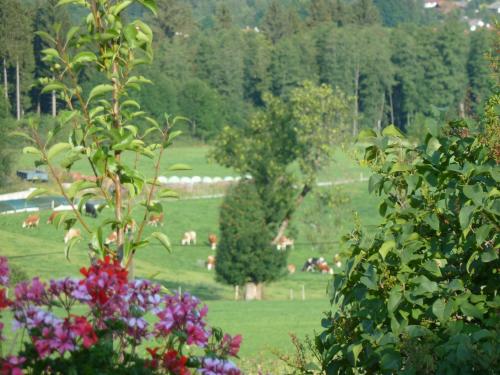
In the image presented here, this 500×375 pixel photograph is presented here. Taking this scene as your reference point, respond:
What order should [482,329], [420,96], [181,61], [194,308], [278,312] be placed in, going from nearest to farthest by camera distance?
[194,308] → [482,329] → [278,312] → [181,61] → [420,96]

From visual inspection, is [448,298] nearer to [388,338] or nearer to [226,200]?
[388,338]

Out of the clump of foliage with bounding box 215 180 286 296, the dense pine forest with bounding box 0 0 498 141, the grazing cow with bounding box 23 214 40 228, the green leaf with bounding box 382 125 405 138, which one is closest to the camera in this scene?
the green leaf with bounding box 382 125 405 138

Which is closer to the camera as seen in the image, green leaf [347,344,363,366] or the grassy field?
green leaf [347,344,363,366]

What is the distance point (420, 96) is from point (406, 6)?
9275 cm

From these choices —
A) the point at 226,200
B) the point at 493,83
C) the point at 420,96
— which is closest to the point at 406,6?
the point at 420,96

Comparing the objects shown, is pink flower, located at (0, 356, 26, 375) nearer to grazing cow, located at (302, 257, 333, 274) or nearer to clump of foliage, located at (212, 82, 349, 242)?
clump of foliage, located at (212, 82, 349, 242)

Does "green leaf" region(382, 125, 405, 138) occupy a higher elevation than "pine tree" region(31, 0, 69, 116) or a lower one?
lower

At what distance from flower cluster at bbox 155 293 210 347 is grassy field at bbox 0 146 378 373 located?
6152 millimetres

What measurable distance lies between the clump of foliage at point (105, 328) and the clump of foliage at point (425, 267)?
1160 millimetres

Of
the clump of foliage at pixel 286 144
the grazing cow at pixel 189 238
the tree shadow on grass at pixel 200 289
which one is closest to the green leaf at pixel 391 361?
the tree shadow on grass at pixel 200 289

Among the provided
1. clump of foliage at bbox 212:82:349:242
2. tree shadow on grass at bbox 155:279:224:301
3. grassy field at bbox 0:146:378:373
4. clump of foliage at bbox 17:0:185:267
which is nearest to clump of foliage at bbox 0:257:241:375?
clump of foliage at bbox 17:0:185:267

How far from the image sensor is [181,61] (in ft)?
322

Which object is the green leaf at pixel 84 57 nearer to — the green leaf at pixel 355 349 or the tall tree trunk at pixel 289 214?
the green leaf at pixel 355 349

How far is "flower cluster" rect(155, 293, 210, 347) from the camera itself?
3414 mm
